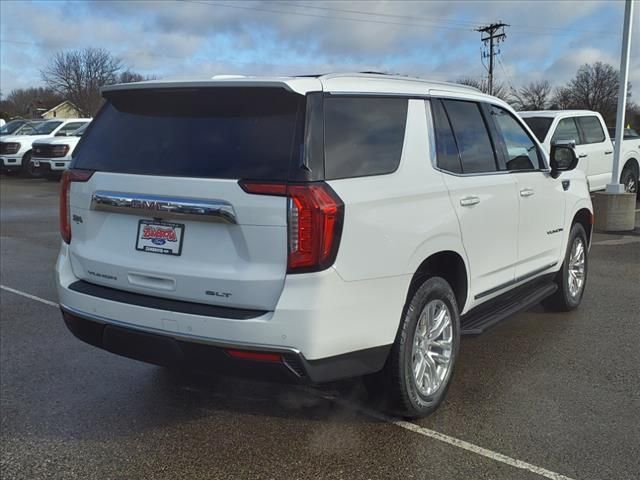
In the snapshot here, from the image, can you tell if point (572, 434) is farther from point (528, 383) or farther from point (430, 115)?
point (430, 115)

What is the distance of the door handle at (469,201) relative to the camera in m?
3.92

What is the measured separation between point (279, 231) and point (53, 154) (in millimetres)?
20437

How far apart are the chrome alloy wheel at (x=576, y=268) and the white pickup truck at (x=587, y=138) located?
16.1ft

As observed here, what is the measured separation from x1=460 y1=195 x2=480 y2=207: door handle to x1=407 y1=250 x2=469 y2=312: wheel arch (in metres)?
0.31

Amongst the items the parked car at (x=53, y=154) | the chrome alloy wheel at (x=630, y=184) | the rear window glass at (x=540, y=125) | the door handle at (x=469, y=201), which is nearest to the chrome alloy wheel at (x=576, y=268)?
the door handle at (x=469, y=201)

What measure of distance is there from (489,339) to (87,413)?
3.08m

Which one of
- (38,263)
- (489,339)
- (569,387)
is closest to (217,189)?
(569,387)

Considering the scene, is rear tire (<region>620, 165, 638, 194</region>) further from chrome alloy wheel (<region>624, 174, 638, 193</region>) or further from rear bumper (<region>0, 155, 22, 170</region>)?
rear bumper (<region>0, 155, 22, 170</region>)

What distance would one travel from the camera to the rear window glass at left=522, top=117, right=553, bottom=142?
10930 mm

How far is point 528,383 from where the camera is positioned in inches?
169

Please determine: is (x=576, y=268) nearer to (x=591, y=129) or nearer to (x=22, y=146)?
(x=591, y=129)

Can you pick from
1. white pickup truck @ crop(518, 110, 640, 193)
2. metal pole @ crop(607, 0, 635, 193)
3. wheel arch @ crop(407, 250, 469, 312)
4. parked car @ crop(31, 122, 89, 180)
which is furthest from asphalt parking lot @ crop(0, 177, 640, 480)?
parked car @ crop(31, 122, 89, 180)

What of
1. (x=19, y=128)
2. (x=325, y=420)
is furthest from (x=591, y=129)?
(x=19, y=128)

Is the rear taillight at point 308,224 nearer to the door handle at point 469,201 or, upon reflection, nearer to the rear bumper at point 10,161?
the door handle at point 469,201
